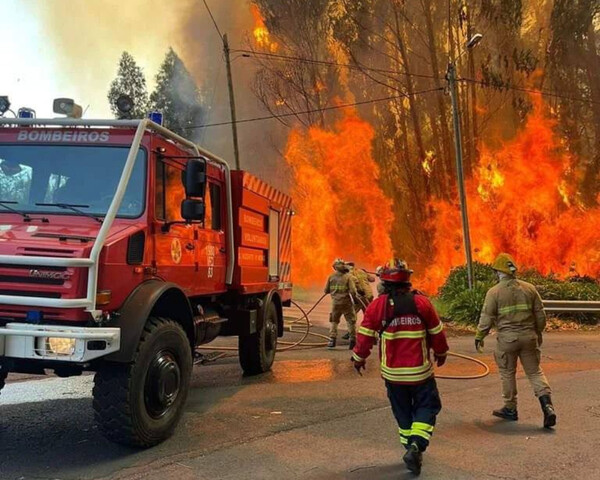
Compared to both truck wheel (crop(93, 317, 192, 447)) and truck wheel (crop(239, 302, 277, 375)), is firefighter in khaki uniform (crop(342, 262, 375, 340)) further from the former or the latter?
truck wheel (crop(93, 317, 192, 447))

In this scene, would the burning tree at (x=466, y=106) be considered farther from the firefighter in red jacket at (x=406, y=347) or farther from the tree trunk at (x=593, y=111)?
the firefighter in red jacket at (x=406, y=347)

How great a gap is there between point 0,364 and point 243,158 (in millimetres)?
21763

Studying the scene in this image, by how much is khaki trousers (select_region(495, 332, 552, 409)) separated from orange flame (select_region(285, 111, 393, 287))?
1556 cm

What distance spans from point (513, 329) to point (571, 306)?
9.05m

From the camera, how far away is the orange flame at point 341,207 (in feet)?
70.3

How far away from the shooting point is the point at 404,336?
415cm

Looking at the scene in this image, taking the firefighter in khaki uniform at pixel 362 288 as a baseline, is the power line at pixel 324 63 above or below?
above

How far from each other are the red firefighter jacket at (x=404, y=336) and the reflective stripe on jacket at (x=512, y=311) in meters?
1.60

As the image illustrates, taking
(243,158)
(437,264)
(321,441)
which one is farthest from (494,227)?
(321,441)

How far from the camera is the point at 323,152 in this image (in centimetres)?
2234

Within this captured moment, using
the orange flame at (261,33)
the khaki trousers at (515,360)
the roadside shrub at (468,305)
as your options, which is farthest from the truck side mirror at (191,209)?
the orange flame at (261,33)

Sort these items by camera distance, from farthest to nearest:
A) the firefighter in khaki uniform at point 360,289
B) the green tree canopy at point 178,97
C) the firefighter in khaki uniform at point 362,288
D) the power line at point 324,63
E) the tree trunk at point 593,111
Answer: the green tree canopy at point 178,97, the power line at point 324,63, the tree trunk at point 593,111, the firefighter in khaki uniform at point 362,288, the firefighter in khaki uniform at point 360,289

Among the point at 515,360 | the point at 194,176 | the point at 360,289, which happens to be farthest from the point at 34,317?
the point at 360,289

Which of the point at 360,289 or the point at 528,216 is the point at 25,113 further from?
the point at 528,216
